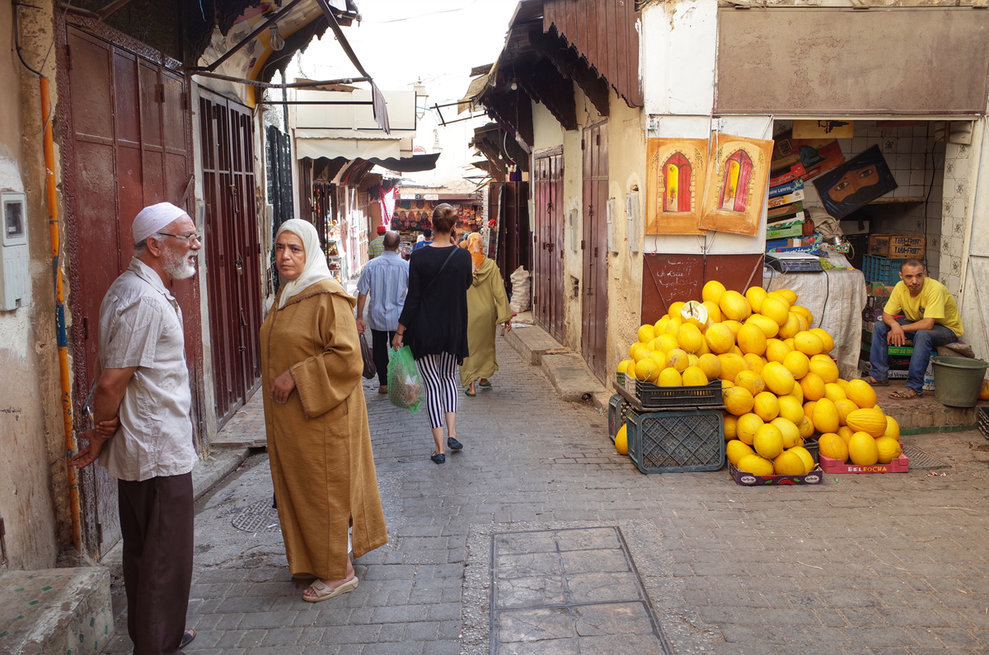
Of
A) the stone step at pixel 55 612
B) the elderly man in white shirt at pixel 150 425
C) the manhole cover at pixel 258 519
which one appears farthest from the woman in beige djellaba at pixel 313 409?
the manhole cover at pixel 258 519

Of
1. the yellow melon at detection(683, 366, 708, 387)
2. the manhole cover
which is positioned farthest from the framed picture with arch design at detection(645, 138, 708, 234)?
the manhole cover

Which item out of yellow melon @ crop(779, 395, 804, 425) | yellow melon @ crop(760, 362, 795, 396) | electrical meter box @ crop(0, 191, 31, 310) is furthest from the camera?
yellow melon @ crop(760, 362, 795, 396)

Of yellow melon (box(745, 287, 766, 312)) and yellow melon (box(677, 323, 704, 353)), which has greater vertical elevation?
yellow melon (box(745, 287, 766, 312))

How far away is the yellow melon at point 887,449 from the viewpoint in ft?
19.4

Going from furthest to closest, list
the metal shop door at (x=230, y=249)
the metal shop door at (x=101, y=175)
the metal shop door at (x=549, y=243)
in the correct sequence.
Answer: the metal shop door at (x=549, y=243), the metal shop door at (x=230, y=249), the metal shop door at (x=101, y=175)

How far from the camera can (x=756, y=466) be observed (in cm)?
570

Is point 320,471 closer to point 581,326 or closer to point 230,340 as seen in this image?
point 230,340

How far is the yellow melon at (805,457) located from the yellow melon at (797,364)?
0.64 metres

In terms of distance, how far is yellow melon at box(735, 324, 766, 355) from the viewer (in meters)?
6.29

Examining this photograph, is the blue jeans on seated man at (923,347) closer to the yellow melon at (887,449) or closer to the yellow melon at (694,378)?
the yellow melon at (887,449)

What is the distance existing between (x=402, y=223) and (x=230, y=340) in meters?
25.6

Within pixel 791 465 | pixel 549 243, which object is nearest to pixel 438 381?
pixel 791 465

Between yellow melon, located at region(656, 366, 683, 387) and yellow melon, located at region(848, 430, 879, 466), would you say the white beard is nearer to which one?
yellow melon, located at region(656, 366, 683, 387)

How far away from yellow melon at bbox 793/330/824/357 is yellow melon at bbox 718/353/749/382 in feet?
1.61
